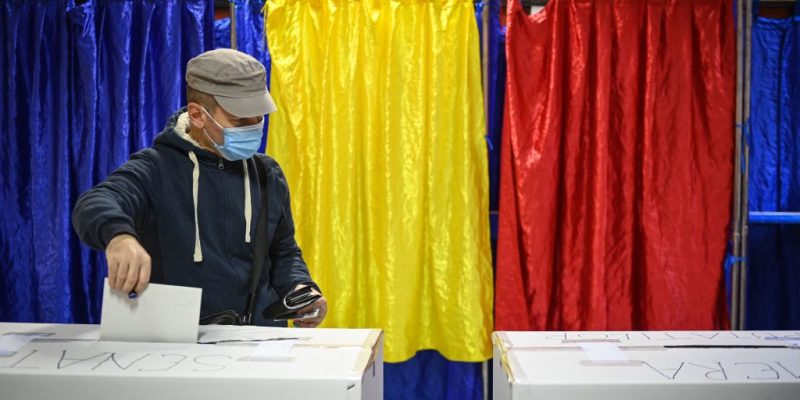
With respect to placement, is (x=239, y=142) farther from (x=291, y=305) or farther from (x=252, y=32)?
(x=252, y=32)

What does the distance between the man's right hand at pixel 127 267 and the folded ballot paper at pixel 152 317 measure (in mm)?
33

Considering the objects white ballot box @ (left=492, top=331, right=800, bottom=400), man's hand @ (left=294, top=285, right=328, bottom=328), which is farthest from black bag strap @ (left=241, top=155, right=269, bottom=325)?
white ballot box @ (left=492, top=331, right=800, bottom=400)

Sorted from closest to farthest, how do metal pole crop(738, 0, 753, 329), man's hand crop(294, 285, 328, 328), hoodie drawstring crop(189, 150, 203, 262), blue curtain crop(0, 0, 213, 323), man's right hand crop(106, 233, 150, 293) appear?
1. man's right hand crop(106, 233, 150, 293)
2. hoodie drawstring crop(189, 150, 203, 262)
3. man's hand crop(294, 285, 328, 328)
4. metal pole crop(738, 0, 753, 329)
5. blue curtain crop(0, 0, 213, 323)

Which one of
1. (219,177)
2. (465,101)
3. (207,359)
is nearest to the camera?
(207,359)

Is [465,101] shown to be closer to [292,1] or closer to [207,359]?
[292,1]

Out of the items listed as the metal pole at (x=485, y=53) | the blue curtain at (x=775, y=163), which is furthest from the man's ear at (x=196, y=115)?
the blue curtain at (x=775, y=163)

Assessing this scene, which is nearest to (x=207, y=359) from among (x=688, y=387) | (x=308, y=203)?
(x=688, y=387)

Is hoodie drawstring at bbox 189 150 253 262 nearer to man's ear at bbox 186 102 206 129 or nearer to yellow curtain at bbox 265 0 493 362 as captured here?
man's ear at bbox 186 102 206 129

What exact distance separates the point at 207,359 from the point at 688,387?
0.85 meters

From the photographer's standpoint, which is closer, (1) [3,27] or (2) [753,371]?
(2) [753,371]

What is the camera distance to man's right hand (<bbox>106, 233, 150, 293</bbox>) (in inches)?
44.8

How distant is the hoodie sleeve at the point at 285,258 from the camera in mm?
1639

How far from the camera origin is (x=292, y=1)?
2568 millimetres

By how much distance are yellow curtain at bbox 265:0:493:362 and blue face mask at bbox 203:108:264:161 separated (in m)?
0.99
